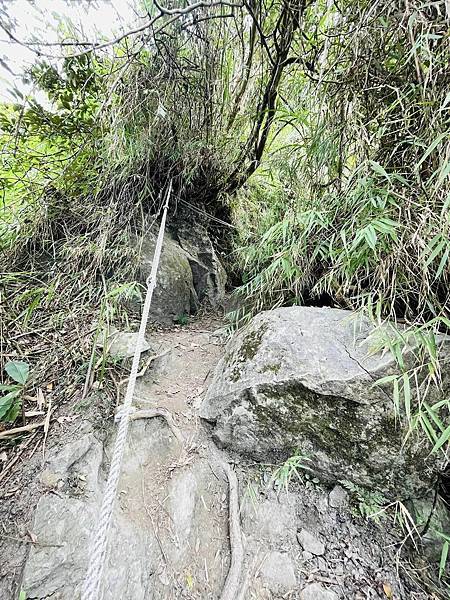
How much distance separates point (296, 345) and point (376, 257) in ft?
1.67

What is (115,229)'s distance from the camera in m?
2.11

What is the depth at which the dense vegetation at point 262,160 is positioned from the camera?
121cm

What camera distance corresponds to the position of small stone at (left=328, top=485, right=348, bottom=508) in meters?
1.23

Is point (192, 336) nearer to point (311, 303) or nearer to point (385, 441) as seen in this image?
point (311, 303)

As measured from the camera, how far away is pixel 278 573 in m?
1.09

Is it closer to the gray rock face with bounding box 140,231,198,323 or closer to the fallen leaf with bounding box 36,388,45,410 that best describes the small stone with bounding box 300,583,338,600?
the fallen leaf with bounding box 36,388,45,410

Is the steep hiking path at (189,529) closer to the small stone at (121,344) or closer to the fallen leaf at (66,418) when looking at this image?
the fallen leaf at (66,418)

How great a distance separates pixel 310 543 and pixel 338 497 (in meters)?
0.21

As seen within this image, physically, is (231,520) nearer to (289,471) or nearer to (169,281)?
(289,471)

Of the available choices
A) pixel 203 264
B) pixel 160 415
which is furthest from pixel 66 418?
pixel 203 264

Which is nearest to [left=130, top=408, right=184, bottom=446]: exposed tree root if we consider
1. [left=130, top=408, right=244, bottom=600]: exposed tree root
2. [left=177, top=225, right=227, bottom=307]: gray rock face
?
[left=130, top=408, right=244, bottom=600]: exposed tree root

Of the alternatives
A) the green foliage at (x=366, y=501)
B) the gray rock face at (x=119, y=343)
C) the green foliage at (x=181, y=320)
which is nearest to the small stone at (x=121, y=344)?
the gray rock face at (x=119, y=343)

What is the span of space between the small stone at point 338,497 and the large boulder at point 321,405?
4cm

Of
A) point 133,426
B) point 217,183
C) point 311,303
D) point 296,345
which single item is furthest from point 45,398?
point 217,183
